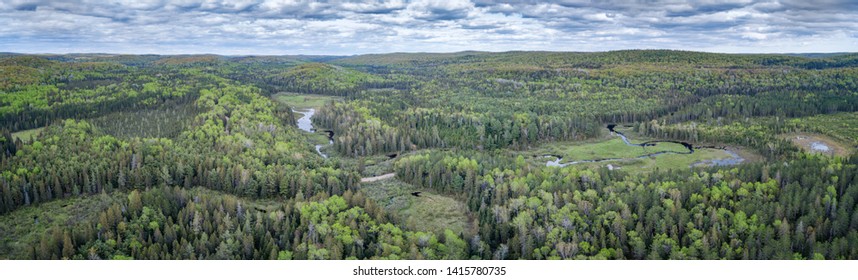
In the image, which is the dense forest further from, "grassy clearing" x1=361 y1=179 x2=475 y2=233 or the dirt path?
"grassy clearing" x1=361 y1=179 x2=475 y2=233

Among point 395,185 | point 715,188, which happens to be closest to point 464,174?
point 395,185

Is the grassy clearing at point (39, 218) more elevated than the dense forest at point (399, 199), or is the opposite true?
the dense forest at point (399, 199)

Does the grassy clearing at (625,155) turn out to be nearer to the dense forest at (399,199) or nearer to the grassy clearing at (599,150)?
the grassy clearing at (599,150)

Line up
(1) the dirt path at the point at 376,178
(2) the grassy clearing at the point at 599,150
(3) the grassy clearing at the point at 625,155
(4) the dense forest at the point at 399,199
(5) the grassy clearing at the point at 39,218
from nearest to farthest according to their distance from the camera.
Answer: (4) the dense forest at the point at 399,199 < (5) the grassy clearing at the point at 39,218 < (1) the dirt path at the point at 376,178 < (3) the grassy clearing at the point at 625,155 < (2) the grassy clearing at the point at 599,150

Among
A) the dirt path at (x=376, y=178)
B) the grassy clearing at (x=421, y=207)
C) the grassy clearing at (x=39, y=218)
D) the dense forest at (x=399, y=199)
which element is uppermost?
the dense forest at (x=399, y=199)

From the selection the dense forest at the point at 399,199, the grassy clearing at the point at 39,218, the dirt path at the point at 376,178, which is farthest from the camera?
the dirt path at the point at 376,178

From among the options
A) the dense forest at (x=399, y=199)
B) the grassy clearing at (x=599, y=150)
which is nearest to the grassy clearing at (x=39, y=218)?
the dense forest at (x=399, y=199)

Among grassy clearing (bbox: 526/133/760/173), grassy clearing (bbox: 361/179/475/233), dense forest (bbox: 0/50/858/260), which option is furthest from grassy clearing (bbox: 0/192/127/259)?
grassy clearing (bbox: 526/133/760/173)
